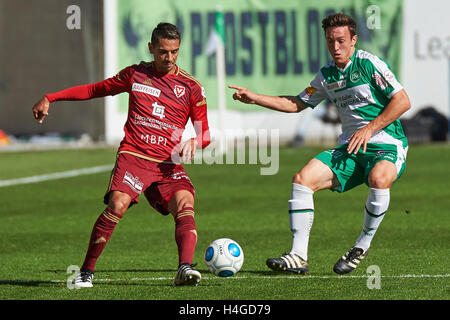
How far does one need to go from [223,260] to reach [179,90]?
1.40m

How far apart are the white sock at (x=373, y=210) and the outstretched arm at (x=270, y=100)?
102 cm

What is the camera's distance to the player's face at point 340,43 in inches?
303

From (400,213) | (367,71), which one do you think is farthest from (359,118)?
(400,213)

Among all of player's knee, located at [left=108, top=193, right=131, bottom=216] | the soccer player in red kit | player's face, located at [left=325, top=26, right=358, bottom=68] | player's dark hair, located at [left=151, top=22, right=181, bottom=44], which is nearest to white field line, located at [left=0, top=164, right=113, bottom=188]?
the soccer player in red kit

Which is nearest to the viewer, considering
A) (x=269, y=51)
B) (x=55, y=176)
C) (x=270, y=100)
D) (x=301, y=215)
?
(x=301, y=215)

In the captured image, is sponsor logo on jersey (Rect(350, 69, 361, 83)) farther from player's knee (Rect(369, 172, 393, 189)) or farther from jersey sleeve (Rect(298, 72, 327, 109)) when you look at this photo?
player's knee (Rect(369, 172, 393, 189))

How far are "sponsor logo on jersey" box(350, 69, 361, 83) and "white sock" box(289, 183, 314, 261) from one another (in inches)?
37.5

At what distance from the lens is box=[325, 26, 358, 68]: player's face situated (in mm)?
7688

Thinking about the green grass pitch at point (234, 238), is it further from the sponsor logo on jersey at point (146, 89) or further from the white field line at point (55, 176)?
the sponsor logo on jersey at point (146, 89)

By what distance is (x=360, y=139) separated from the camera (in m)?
7.55

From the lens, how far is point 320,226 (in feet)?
36.9

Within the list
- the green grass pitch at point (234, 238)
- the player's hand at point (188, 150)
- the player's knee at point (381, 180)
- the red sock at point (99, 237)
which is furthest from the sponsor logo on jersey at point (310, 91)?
the red sock at point (99, 237)

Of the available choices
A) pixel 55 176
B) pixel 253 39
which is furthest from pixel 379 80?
pixel 253 39

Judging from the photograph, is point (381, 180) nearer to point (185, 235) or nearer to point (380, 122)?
point (380, 122)
